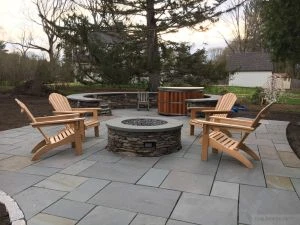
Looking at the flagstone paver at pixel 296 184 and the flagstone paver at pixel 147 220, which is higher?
the flagstone paver at pixel 147 220

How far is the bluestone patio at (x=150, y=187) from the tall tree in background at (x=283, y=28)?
10.6ft

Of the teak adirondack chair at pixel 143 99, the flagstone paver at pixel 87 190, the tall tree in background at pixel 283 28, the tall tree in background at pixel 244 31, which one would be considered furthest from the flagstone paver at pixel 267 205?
the tall tree in background at pixel 244 31

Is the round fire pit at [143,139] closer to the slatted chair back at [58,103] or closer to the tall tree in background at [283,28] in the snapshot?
the slatted chair back at [58,103]

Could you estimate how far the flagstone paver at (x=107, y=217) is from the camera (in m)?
2.77

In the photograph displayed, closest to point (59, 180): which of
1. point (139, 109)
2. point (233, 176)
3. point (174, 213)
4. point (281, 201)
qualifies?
point (174, 213)

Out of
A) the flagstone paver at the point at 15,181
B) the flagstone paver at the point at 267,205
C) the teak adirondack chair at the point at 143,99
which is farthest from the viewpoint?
the teak adirondack chair at the point at 143,99

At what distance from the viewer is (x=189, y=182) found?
3773 millimetres

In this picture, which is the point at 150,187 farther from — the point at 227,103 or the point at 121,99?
the point at 121,99

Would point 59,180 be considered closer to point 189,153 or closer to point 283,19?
point 189,153

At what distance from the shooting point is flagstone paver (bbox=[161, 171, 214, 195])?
3547 mm

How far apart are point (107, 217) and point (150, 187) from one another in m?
0.85

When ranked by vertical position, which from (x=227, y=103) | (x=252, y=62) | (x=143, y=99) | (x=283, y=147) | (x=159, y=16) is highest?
(x=159, y=16)

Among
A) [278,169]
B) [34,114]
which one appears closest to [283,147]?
[278,169]

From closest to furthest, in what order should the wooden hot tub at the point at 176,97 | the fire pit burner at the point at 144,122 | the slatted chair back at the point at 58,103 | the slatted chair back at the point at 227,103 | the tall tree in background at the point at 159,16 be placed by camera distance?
1. the fire pit burner at the point at 144,122
2. the slatted chair back at the point at 58,103
3. the slatted chair back at the point at 227,103
4. the wooden hot tub at the point at 176,97
5. the tall tree in background at the point at 159,16
